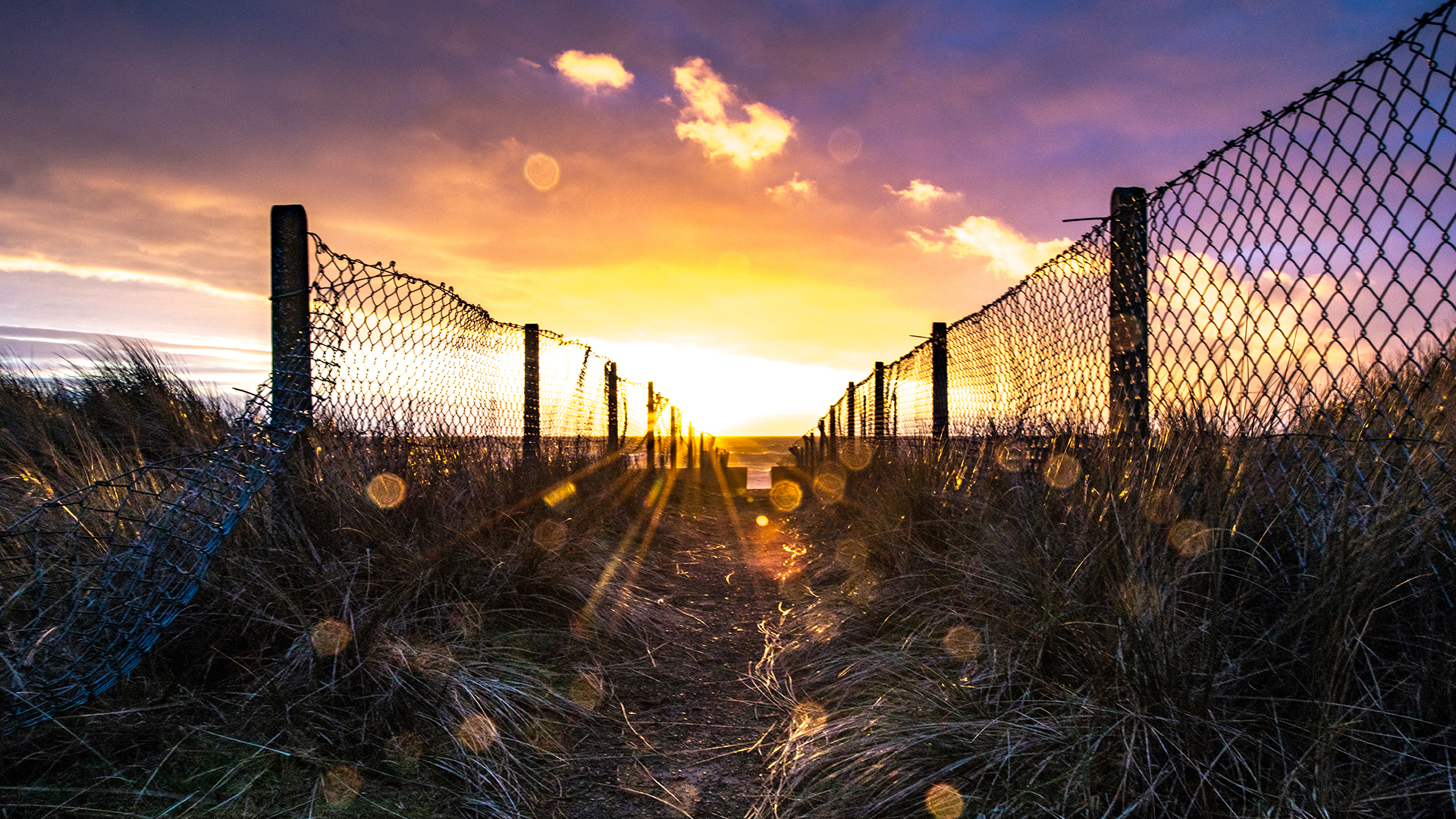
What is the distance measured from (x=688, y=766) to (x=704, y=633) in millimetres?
1363

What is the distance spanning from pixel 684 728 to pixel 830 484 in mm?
5771

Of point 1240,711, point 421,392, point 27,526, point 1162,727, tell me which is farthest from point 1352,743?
point 421,392

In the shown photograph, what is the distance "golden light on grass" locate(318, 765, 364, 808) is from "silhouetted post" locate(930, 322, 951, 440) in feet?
15.6

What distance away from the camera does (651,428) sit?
12.0 meters

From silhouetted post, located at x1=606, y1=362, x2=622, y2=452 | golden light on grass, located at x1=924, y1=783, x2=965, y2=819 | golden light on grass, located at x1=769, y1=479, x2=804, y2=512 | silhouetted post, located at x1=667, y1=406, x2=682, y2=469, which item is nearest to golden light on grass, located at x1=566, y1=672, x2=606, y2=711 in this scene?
golden light on grass, located at x1=924, y1=783, x2=965, y2=819

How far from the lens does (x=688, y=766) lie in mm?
2242

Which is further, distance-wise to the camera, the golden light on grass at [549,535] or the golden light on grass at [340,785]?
the golden light on grass at [549,535]

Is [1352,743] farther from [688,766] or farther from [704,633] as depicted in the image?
[704,633]

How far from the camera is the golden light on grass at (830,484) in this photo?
721cm

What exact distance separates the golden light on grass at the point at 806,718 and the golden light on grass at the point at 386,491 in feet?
6.05

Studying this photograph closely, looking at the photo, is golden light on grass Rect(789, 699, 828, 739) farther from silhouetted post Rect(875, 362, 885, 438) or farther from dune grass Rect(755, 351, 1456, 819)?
silhouetted post Rect(875, 362, 885, 438)

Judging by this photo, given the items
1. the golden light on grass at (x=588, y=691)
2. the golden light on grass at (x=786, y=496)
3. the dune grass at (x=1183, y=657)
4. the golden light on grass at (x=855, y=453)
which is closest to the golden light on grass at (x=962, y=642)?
the dune grass at (x=1183, y=657)

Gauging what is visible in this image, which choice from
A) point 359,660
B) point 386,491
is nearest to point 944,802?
point 359,660

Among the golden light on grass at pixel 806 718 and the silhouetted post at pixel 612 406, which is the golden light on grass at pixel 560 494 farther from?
the silhouetted post at pixel 612 406
